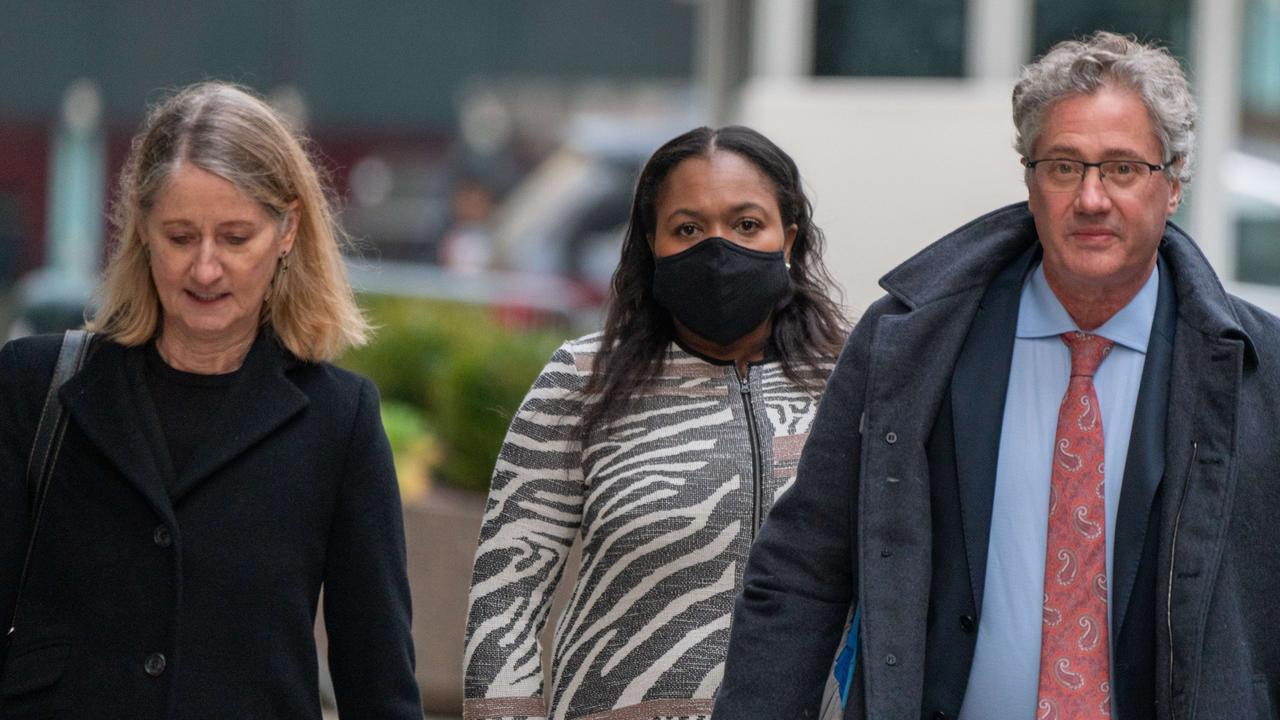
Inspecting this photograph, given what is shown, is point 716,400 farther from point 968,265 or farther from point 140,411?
point 140,411

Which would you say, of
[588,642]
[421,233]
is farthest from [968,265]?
[421,233]

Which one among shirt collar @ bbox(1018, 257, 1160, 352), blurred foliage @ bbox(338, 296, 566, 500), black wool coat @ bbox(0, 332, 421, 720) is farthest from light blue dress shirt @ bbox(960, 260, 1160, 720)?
blurred foliage @ bbox(338, 296, 566, 500)

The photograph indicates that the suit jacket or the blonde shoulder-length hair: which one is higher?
the blonde shoulder-length hair

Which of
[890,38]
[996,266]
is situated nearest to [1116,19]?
[890,38]

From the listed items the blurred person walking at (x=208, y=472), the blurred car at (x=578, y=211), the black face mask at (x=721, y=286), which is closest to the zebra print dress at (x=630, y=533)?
the black face mask at (x=721, y=286)

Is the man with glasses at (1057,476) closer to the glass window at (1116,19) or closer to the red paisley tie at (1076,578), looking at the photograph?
the red paisley tie at (1076,578)

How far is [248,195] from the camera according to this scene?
3.66m

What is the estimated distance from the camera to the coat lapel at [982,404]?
3.23 meters

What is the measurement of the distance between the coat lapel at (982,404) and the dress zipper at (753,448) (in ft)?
2.41

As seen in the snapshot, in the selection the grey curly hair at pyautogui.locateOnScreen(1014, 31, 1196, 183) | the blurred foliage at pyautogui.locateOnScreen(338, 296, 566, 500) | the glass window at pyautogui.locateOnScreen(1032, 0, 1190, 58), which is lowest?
the blurred foliage at pyautogui.locateOnScreen(338, 296, 566, 500)

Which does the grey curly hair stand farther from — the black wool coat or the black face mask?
the black wool coat

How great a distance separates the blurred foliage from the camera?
9016 mm

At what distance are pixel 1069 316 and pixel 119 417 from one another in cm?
169

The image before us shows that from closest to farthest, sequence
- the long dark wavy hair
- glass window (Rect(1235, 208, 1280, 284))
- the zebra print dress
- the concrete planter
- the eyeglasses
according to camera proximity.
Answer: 1. the eyeglasses
2. the zebra print dress
3. the long dark wavy hair
4. the concrete planter
5. glass window (Rect(1235, 208, 1280, 284))
